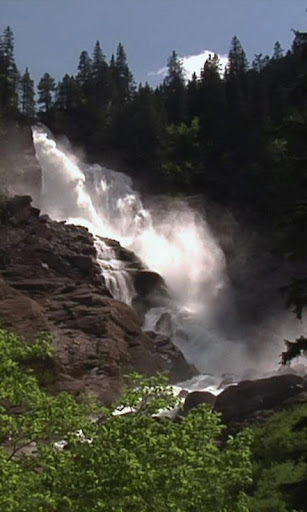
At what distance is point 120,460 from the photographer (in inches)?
304

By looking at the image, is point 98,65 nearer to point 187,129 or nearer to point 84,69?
point 84,69

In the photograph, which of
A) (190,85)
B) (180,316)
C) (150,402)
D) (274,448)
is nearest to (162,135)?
(190,85)

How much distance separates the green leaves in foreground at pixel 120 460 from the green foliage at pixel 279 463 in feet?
14.0

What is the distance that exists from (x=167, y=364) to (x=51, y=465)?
27.4 m

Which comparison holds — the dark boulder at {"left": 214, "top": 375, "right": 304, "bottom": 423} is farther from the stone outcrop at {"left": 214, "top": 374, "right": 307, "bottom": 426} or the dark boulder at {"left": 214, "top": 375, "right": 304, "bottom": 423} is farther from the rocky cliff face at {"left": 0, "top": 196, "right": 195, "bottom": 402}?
the rocky cliff face at {"left": 0, "top": 196, "right": 195, "bottom": 402}

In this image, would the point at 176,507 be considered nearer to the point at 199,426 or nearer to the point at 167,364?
the point at 199,426

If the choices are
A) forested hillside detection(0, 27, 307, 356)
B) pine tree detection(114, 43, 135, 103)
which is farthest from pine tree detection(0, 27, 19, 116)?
pine tree detection(114, 43, 135, 103)

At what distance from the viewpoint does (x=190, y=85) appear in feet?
257

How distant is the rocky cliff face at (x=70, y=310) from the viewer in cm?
2928

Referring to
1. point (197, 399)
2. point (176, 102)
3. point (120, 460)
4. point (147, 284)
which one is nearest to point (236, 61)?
point (176, 102)

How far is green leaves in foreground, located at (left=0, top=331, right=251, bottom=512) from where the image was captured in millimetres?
7613

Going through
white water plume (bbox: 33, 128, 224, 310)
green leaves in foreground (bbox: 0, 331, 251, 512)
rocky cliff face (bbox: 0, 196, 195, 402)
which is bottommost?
green leaves in foreground (bbox: 0, 331, 251, 512)

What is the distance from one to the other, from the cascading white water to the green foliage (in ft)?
72.8

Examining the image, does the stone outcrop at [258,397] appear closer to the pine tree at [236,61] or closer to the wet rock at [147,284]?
the wet rock at [147,284]
